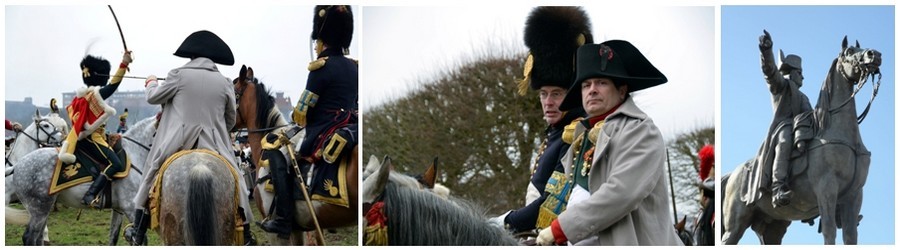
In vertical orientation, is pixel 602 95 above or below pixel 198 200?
above

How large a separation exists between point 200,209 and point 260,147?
5.68 feet

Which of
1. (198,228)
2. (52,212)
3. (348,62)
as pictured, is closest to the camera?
(198,228)

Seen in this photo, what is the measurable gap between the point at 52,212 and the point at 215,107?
2929mm

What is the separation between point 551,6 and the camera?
748 cm

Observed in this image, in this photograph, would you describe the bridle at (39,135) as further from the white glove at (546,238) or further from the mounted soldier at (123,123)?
the white glove at (546,238)

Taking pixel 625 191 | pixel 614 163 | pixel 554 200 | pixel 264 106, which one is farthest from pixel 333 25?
pixel 625 191

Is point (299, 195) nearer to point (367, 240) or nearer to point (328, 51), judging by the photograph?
point (328, 51)

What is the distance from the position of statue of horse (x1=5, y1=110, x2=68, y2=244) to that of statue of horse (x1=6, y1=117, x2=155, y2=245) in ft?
0.25

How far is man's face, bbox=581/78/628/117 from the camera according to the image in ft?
17.8

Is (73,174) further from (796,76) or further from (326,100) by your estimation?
(796,76)

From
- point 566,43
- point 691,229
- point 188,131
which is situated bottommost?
point 691,229

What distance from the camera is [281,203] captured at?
27.2ft

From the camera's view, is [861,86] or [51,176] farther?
[51,176]

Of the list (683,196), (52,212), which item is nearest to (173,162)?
(52,212)
